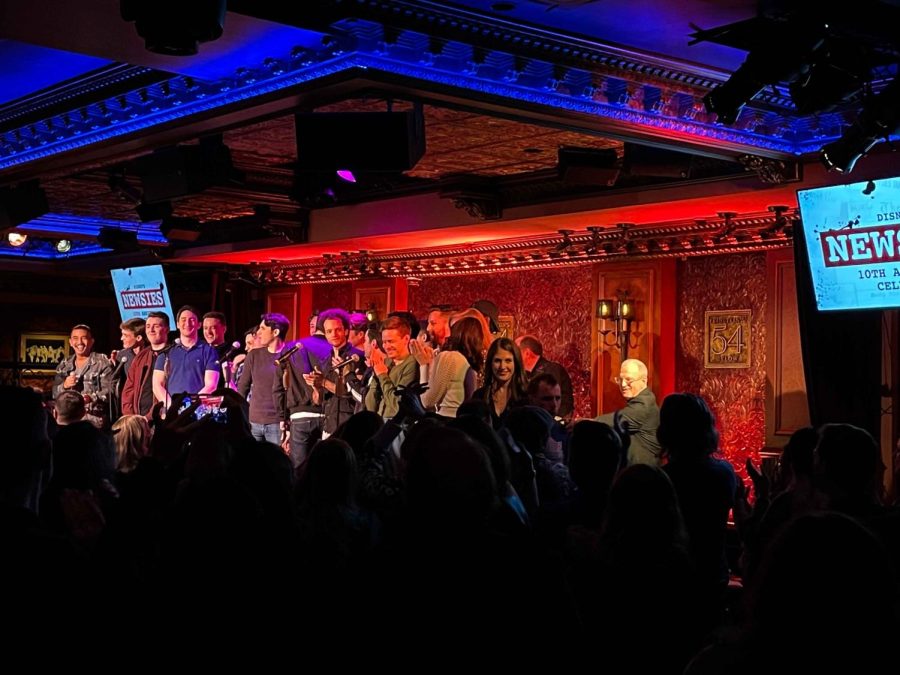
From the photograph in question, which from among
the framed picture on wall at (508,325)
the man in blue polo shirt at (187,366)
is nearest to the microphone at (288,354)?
the man in blue polo shirt at (187,366)

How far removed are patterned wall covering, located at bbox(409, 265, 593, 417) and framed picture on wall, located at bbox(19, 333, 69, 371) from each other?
7250 mm

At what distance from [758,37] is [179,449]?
320cm

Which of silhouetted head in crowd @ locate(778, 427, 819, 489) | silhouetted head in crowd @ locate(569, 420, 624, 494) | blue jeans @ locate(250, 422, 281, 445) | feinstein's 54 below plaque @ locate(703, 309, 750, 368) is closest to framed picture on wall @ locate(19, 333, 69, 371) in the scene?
blue jeans @ locate(250, 422, 281, 445)

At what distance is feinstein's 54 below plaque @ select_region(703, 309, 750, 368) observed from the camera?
29.1ft

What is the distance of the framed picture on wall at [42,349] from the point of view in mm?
15578

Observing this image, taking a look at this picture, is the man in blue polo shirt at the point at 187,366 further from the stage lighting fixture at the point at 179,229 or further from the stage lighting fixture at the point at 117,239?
the stage lighting fixture at the point at 117,239

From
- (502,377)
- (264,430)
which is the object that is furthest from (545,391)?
(264,430)

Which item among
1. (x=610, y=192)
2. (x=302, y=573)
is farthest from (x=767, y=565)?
(x=610, y=192)

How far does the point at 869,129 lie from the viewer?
5.20 metres

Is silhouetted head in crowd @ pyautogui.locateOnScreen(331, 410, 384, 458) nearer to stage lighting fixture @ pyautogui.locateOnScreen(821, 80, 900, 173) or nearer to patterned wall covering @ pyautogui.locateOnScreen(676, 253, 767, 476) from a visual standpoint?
stage lighting fixture @ pyautogui.locateOnScreen(821, 80, 900, 173)

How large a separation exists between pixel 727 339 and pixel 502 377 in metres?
3.31

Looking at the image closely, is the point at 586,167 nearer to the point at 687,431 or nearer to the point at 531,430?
the point at 531,430

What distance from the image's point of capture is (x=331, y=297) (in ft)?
41.5

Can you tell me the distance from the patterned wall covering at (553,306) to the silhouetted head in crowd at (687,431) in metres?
6.66
